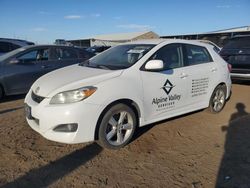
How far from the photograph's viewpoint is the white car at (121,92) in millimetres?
3760

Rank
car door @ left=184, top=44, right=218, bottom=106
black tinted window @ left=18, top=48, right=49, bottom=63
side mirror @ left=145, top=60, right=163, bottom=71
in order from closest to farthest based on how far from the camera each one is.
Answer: side mirror @ left=145, top=60, right=163, bottom=71, car door @ left=184, top=44, right=218, bottom=106, black tinted window @ left=18, top=48, right=49, bottom=63

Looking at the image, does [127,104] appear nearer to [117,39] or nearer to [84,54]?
[84,54]

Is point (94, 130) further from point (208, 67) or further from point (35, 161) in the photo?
point (208, 67)

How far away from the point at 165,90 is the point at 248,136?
65.6 inches

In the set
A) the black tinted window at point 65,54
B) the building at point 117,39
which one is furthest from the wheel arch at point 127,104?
the building at point 117,39

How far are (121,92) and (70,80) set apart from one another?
78 cm

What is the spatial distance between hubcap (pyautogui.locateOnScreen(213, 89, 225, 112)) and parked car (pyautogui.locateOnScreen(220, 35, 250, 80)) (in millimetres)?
2753

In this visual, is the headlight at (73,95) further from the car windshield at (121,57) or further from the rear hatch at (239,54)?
the rear hatch at (239,54)

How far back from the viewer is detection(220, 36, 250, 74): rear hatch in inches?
335

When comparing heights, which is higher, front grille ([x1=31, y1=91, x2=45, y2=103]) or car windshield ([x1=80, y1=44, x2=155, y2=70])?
car windshield ([x1=80, y1=44, x2=155, y2=70])

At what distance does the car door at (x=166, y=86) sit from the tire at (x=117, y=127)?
345 millimetres

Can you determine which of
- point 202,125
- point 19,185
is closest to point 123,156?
point 19,185

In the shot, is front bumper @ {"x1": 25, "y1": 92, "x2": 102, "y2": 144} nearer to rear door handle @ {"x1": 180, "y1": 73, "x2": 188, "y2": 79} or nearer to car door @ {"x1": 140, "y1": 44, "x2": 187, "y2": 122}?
car door @ {"x1": 140, "y1": 44, "x2": 187, "y2": 122}

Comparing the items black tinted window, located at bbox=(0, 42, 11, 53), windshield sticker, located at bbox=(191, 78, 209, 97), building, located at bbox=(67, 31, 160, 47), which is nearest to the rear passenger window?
windshield sticker, located at bbox=(191, 78, 209, 97)
